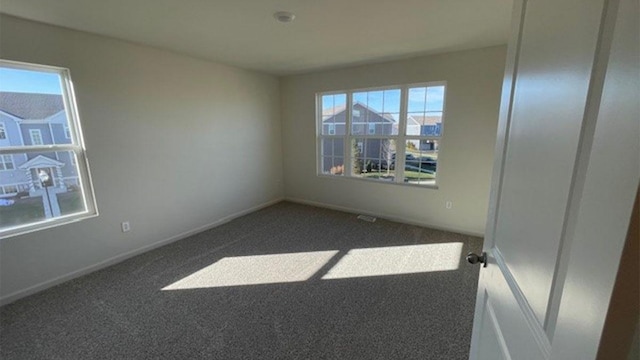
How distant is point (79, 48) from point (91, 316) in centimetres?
230

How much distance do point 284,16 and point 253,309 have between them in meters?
2.34

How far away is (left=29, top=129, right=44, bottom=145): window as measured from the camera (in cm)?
228

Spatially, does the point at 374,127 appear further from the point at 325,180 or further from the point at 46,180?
the point at 46,180

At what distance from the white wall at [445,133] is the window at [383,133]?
131 millimetres

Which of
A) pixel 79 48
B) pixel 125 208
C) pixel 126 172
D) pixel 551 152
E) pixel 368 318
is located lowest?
pixel 368 318

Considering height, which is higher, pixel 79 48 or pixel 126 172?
pixel 79 48

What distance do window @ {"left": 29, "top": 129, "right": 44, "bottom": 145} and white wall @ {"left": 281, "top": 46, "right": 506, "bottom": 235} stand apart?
3160 mm

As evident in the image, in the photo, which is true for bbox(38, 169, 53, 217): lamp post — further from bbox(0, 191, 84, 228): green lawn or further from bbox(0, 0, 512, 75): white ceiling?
bbox(0, 0, 512, 75): white ceiling

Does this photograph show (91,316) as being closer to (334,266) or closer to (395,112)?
(334,266)

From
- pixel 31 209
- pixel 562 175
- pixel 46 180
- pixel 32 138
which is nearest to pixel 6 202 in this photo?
pixel 31 209

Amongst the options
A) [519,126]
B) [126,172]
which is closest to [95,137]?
[126,172]

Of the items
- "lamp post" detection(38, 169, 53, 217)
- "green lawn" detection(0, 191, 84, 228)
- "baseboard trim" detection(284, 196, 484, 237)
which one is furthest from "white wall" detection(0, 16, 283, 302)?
"baseboard trim" detection(284, 196, 484, 237)

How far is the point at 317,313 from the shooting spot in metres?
→ 2.05

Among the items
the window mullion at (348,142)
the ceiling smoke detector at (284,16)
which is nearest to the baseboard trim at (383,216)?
the window mullion at (348,142)
